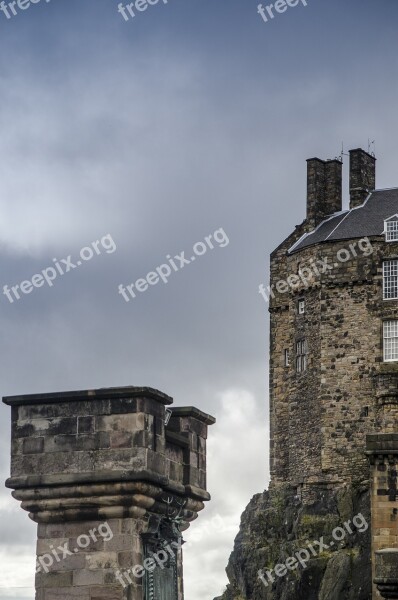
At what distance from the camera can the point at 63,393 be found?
56.4 feet

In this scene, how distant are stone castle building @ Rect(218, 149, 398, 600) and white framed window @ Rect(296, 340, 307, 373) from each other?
2.9 inches

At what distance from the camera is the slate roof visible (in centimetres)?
7588

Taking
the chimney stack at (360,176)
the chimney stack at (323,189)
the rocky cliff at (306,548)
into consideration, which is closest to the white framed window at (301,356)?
the rocky cliff at (306,548)

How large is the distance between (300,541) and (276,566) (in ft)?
5.35

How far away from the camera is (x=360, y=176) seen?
79.2 metres

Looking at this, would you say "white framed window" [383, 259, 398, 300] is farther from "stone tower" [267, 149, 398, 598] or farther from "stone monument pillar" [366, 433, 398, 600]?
"stone monument pillar" [366, 433, 398, 600]

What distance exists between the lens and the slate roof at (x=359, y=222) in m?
75.9

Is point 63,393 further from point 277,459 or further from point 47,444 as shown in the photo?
point 277,459

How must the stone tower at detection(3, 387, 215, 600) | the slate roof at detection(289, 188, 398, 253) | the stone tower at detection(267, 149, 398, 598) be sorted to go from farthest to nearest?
the slate roof at detection(289, 188, 398, 253)
the stone tower at detection(267, 149, 398, 598)
the stone tower at detection(3, 387, 215, 600)

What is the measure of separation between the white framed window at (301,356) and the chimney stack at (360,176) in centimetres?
689

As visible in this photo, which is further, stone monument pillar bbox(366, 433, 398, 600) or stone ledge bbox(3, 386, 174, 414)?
stone monument pillar bbox(366, 433, 398, 600)

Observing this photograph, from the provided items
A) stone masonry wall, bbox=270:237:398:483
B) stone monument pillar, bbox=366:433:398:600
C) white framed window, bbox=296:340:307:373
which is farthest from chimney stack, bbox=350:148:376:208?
stone monument pillar, bbox=366:433:398:600

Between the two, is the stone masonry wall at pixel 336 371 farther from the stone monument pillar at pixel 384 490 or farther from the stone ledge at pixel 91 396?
the stone ledge at pixel 91 396

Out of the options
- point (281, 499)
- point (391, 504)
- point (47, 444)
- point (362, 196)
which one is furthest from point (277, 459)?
point (47, 444)
